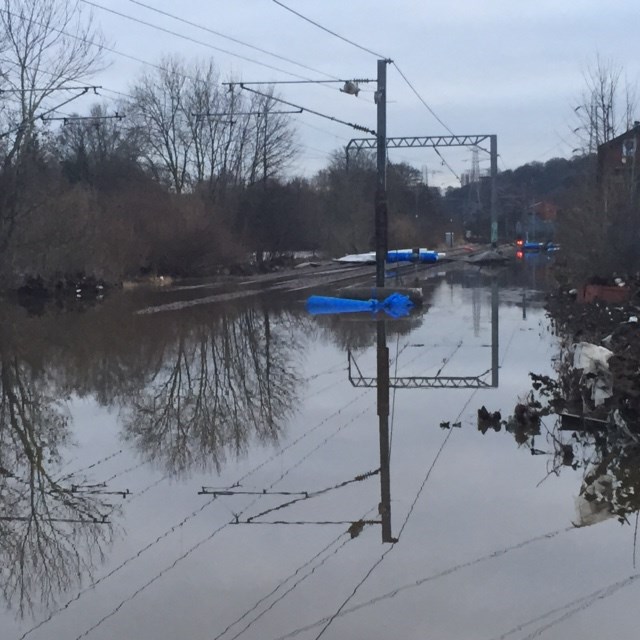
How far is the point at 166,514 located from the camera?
8438 millimetres

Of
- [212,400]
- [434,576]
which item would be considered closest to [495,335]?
[212,400]

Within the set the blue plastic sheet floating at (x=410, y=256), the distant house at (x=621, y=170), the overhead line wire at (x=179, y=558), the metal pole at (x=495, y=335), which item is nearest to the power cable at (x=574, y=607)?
the overhead line wire at (x=179, y=558)

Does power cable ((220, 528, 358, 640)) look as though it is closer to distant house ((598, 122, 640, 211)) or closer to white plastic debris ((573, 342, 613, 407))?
white plastic debris ((573, 342, 613, 407))

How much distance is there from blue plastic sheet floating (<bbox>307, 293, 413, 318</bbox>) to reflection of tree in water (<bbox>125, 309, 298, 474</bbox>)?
7316mm

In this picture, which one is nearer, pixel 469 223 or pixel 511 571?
pixel 511 571

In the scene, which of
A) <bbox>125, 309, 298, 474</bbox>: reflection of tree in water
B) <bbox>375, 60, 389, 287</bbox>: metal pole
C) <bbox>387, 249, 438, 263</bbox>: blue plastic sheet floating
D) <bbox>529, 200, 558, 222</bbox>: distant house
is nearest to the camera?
<bbox>125, 309, 298, 474</bbox>: reflection of tree in water

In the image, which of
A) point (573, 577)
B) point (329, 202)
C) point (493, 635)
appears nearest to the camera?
point (493, 635)

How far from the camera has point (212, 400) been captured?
1421cm

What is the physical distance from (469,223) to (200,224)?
332ft

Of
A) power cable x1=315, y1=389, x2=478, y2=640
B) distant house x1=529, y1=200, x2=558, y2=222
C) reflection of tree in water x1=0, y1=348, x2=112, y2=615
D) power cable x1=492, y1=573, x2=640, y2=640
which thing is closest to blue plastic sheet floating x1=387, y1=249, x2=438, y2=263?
reflection of tree in water x1=0, y1=348, x2=112, y2=615

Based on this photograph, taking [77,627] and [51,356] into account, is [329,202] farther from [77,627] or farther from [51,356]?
[77,627]

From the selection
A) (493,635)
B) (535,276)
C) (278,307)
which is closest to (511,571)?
(493,635)

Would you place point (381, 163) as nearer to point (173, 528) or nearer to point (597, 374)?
point (597, 374)

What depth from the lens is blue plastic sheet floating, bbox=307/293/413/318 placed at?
29.8 meters
